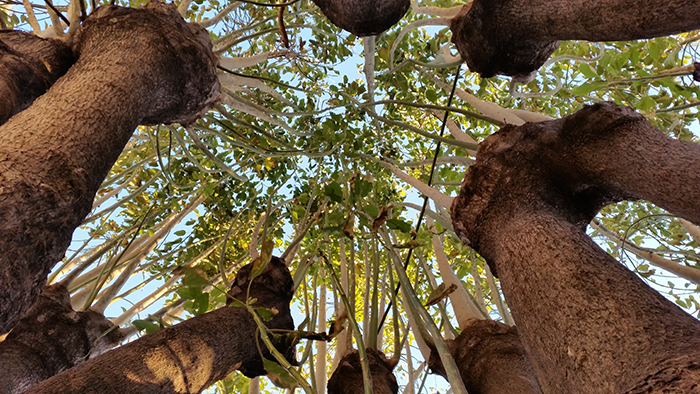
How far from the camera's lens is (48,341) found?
4.02 feet

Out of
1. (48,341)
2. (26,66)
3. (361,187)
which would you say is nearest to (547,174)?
(361,187)

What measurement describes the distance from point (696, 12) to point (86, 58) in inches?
55.0

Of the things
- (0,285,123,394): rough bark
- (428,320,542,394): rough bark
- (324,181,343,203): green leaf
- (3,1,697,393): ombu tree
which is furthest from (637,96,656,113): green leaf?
(0,285,123,394): rough bark

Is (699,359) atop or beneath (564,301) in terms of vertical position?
beneath

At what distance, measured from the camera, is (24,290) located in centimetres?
69

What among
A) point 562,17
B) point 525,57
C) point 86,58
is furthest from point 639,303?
point 86,58

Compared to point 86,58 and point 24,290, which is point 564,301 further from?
point 86,58

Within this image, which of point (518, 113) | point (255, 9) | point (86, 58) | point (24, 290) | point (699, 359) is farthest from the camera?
point (255, 9)

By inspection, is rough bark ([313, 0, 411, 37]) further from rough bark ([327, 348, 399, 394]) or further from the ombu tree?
rough bark ([327, 348, 399, 394])

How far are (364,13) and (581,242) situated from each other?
930 millimetres

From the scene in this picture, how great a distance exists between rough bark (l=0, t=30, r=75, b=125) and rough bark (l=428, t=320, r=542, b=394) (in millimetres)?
1288

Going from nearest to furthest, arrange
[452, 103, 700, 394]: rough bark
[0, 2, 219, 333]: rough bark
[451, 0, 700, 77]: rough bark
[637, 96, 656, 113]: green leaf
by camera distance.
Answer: [452, 103, 700, 394]: rough bark
[0, 2, 219, 333]: rough bark
[451, 0, 700, 77]: rough bark
[637, 96, 656, 113]: green leaf

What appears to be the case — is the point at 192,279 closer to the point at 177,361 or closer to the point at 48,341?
the point at 177,361

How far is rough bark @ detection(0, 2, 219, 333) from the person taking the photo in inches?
27.0
